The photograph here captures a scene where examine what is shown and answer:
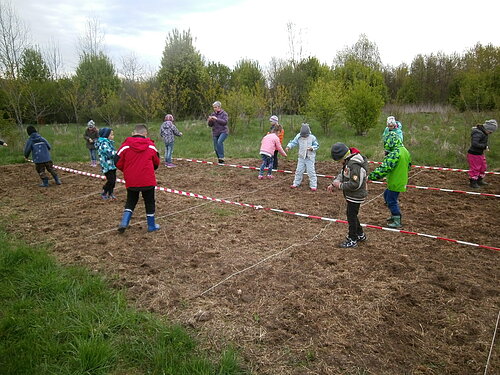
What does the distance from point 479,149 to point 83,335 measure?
927 centimetres

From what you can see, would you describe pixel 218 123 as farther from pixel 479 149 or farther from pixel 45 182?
pixel 479 149

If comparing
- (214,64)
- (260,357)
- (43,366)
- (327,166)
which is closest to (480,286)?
(260,357)

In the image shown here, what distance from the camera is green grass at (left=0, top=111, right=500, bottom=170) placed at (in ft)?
39.8

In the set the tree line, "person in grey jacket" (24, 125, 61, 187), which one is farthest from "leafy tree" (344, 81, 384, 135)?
"person in grey jacket" (24, 125, 61, 187)

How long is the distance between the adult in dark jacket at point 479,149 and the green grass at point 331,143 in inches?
93.2

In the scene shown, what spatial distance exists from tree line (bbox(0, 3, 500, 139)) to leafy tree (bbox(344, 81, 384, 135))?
5 centimetres

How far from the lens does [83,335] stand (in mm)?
3318

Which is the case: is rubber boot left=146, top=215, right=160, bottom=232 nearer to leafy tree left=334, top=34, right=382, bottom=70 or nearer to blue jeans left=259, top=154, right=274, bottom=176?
blue jeans left=259, top=154, right=274, bottom=176

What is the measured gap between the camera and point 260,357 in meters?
3.09

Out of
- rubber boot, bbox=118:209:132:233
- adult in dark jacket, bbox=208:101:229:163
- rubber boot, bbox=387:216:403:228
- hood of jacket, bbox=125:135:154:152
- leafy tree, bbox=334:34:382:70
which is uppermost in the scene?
leafy tree, bbox=334:34:382:70

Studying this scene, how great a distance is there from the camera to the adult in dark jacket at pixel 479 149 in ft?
27.9

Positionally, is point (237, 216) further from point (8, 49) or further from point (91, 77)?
point (91, 77)

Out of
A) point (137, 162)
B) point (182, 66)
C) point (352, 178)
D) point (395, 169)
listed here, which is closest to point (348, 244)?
point (352, 178)

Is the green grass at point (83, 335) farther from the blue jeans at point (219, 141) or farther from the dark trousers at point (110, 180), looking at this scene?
the blue jeans at point (219, 141)
